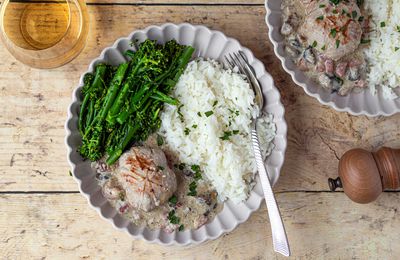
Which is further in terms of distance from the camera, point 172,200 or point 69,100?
point 69,100

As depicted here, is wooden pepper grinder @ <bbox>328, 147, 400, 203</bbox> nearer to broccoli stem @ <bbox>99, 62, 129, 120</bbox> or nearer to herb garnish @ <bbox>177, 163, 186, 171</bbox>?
herb garnish @ <bbox>177, 163, 186, 171</bbox>

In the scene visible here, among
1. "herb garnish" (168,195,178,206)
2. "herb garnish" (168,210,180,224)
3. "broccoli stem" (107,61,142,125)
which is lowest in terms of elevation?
"herb garnish" (168,210,180,224)

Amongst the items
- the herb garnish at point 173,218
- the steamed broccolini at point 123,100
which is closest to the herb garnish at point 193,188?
the herb garnish at point 173,218

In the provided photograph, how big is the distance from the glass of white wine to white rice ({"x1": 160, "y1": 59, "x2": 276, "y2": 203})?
64 centimetres

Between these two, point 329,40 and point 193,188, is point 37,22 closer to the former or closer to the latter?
point 193,188

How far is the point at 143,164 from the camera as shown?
2559 mm

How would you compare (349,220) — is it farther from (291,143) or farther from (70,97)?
(70,97)

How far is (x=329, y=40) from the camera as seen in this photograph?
2.62m

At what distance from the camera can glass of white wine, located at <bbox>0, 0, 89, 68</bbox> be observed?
269cm

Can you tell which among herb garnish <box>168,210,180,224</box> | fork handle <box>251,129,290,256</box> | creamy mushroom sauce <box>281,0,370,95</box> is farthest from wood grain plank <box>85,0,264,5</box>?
herb garnish <box>168,210,180,224</box>

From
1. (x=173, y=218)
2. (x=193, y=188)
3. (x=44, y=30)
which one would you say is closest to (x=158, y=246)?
(x=173, y=218)

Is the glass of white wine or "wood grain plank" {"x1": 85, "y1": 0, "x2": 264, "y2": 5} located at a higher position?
"wood grain plank" {"x1": 85, "y1": 0, "x2": 264, "y2": 5}

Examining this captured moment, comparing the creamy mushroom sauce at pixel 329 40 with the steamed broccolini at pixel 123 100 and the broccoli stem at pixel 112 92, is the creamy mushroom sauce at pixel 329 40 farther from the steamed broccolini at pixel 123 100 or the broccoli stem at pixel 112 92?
the broccoli stem at pixel 112 92

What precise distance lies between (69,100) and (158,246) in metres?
0.98
